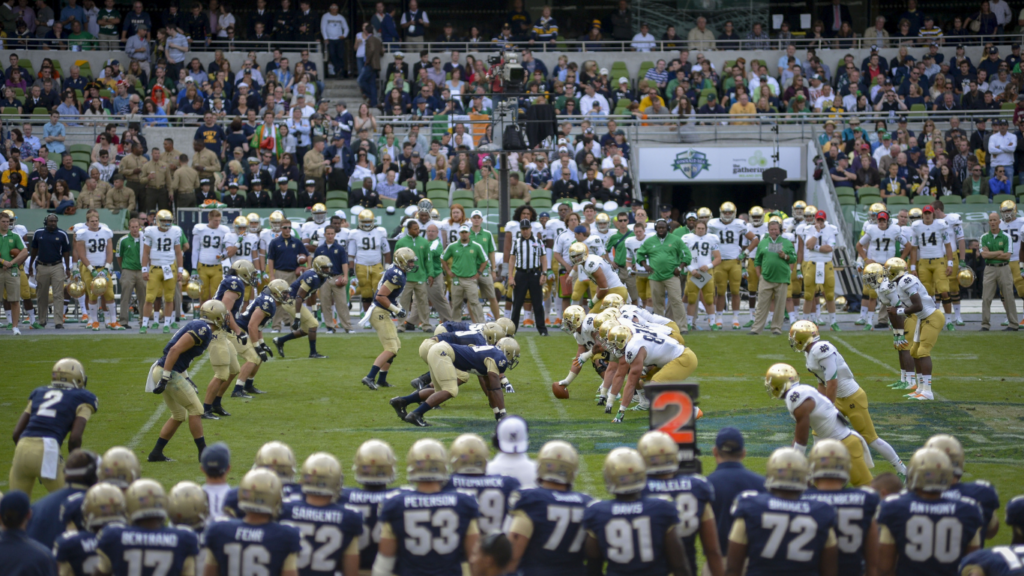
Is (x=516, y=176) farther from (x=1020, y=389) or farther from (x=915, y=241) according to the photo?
(x=1020, y=389)

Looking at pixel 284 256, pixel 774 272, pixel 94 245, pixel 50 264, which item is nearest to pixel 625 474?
pixel 774 272

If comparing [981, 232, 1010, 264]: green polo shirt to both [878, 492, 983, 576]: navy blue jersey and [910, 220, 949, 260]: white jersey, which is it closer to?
[910, 220, 949, 260]: white jersey

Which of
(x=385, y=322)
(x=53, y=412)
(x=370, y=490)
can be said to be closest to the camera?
(x=370, y=490)

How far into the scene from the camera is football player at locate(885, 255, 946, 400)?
435 inches

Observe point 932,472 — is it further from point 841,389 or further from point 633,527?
point 841,389

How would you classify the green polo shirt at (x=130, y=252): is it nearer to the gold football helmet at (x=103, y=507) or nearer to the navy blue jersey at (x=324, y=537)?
the gold football helmet at (x=103, y=507)

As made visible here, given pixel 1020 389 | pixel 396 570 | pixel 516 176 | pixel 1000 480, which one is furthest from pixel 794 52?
pixel 396 570

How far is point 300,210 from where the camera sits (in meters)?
19.0

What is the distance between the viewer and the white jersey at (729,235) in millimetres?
16312

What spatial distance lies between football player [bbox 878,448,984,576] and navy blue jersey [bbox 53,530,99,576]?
3741mm

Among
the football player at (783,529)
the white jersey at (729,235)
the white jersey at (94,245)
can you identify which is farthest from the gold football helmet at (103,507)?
the white jersey at (729,235)

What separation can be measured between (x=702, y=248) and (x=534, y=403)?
232 inches

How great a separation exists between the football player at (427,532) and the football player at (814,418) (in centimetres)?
303

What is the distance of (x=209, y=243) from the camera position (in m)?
16.0
